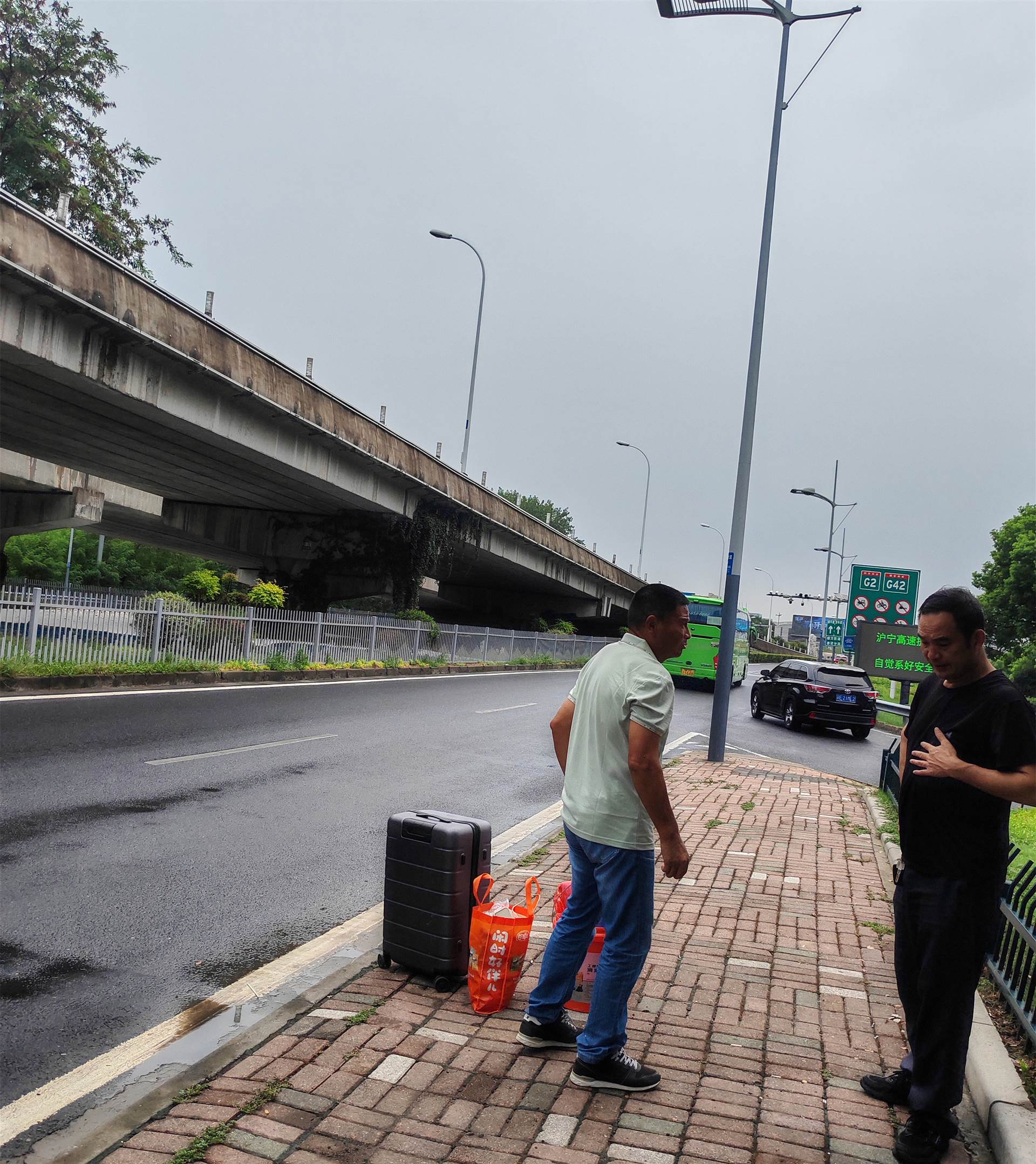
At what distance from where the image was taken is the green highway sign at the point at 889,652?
25938mm

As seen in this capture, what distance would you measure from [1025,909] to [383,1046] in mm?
2924

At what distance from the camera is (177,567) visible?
266 ft

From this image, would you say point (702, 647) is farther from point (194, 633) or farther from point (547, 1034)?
point (547, 1034)

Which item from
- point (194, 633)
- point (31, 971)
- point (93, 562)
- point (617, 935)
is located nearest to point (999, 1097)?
point (617, 935)

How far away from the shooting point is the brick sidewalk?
3148mm

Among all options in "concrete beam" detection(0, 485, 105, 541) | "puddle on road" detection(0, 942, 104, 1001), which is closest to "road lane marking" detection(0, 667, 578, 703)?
"puddle on road" detection(0, 942, 104, 1001)

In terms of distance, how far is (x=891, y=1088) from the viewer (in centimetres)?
365

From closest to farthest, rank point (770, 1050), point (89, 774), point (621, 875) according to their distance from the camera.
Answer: point (621, 875) < point (770, 1050) < point (89, 774)

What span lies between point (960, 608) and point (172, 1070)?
10.6 feet

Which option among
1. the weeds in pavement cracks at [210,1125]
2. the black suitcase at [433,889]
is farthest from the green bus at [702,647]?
the weeds in pavement cracks at [210,1125]

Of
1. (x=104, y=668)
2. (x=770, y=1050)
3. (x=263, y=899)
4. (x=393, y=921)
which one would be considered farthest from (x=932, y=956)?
(x=104, y=668)

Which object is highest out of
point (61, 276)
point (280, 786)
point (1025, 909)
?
point (61, 276)

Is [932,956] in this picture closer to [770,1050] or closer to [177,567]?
[770,1050]

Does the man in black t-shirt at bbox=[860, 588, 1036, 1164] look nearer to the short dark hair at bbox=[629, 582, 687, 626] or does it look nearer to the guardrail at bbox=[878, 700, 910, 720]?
the short dark hair at bbox=[629, 582, 687, 626]
